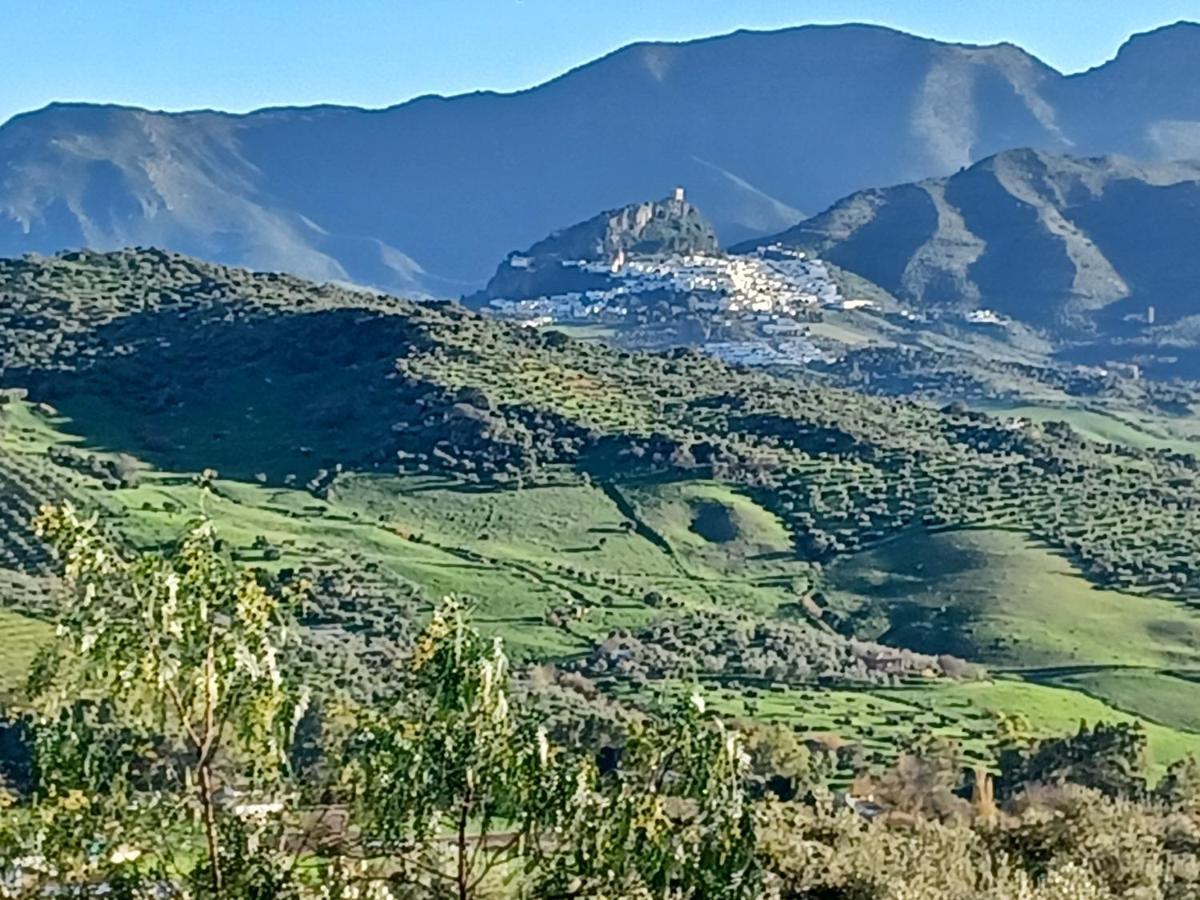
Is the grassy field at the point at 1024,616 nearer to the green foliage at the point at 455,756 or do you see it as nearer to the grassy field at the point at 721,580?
the grassy field at the point at 721,580

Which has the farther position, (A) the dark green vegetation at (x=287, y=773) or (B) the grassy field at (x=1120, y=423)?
(B) the grassy field at (x=1120, y=423)

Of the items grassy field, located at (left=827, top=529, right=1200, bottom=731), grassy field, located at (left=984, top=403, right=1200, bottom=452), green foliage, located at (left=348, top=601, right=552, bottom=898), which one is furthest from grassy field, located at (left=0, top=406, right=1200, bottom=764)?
grassy field, located at (left=984, top=403, right=1200, bottom=452)

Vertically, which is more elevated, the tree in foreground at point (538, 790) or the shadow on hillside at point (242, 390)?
the tree in foreground at point (538, 790)

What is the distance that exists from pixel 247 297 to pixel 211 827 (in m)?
120

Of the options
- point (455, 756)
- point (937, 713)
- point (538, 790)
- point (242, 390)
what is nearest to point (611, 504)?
point (242, 390)

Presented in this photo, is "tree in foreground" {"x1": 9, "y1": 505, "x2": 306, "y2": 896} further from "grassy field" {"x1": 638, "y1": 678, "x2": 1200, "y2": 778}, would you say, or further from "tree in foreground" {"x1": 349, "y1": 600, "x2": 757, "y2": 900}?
"grassy field" {"x1": 638, "y1": 678, "x2": 1200, "y2": 778}

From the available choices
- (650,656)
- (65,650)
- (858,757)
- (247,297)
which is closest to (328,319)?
(247,297)

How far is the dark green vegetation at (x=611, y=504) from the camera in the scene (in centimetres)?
6469

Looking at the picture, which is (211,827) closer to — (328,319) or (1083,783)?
(1083,783)

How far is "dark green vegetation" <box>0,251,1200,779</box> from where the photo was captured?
64688 millimetres

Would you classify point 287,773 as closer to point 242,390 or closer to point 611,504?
point 611,504

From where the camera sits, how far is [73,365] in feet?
363

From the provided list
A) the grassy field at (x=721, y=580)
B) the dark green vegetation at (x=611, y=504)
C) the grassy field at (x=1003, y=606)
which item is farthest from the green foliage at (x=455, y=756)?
the grassy field at (x=1003, y=606)

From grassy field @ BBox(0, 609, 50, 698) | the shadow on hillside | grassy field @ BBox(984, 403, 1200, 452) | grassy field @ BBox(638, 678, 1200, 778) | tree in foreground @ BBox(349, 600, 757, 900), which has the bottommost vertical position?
grassy field @ BBox(638, 678, 1200, 778)
